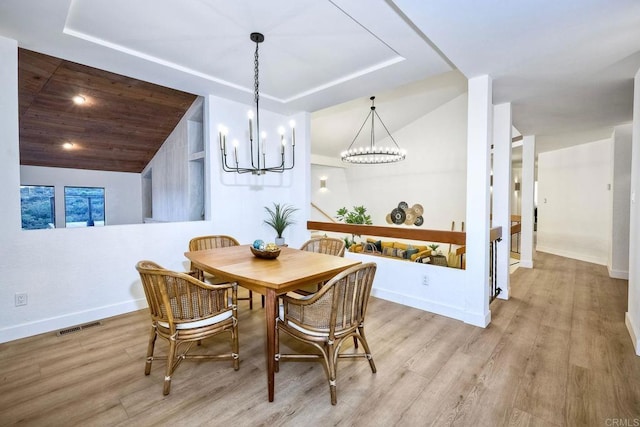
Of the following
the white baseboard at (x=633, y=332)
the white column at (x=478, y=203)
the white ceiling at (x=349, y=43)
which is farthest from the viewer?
Result: the white column at (x=478, y=203)

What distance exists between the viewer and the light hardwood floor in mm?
1752

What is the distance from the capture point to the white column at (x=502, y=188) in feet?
12.6

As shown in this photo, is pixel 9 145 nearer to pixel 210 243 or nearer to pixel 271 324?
pixel 210 243

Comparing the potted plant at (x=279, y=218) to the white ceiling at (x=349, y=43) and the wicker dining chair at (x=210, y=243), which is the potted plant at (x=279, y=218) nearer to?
the wicker dining chair at (x=210, y=243)

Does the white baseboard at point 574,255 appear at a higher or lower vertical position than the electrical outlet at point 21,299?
lower

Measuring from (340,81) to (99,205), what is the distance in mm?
5516

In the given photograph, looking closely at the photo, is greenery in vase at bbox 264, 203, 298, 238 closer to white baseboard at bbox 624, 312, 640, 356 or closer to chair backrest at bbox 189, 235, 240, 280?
chair backrest at bbox 189, 235, 240, 280

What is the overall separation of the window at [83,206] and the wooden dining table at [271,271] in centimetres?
462

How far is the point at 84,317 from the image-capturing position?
300cm

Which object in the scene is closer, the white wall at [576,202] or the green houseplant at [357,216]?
the white wall at [576,202]

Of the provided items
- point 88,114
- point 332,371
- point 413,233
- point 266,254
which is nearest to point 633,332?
point 413,233

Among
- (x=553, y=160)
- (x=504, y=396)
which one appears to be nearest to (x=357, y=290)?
(x=504, y=396)

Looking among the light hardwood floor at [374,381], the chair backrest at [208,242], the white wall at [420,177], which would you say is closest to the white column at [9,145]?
the light hardwood floor at [374,381]

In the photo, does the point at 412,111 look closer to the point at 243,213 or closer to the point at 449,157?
the point at 449,157
